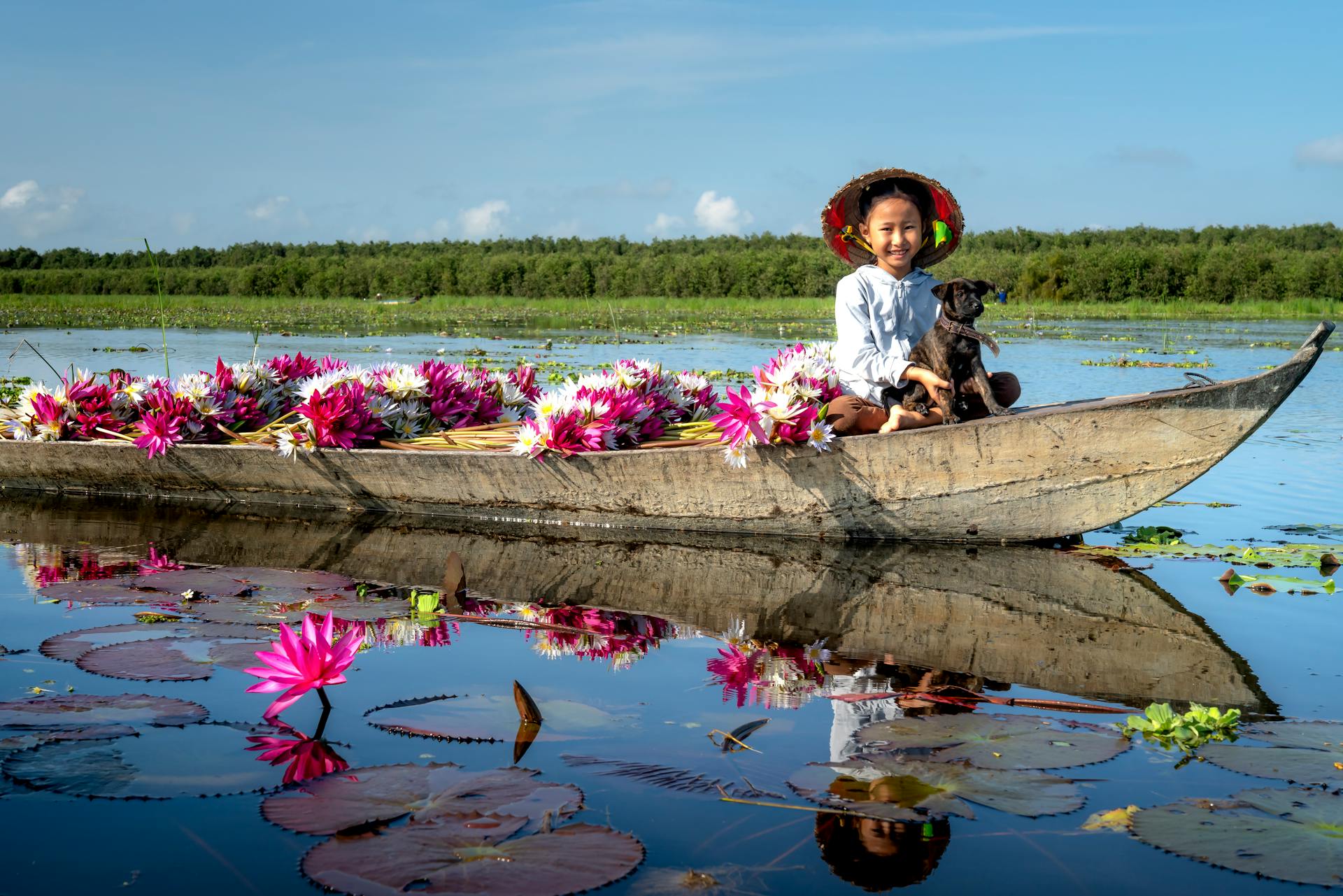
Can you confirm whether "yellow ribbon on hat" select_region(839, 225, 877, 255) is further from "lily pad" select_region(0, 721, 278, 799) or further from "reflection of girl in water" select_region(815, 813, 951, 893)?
"lily pad" select_region(0, 721, 278, 799)

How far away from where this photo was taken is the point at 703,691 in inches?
116

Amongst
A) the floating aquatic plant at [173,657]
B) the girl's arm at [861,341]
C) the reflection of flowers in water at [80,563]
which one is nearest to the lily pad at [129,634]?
the floating aquatic plant at [173,657]

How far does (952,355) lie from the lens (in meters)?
4.48

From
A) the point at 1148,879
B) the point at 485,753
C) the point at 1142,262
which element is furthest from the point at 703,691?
the point at 1142,262

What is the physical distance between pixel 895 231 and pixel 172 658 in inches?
122

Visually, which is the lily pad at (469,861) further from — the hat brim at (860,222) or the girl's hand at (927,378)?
the hat brim at (860,222)

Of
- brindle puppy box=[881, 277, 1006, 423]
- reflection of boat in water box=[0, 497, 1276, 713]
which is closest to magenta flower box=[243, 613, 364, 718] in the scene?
reflection of boat in water box=[0, 497, 1276, 713]

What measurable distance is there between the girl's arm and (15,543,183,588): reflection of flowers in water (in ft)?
9.11

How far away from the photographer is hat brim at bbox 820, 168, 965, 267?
4.70m

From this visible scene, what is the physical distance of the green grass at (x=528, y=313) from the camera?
25.7 meters

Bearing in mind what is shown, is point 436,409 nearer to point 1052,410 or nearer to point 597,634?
point 597,634

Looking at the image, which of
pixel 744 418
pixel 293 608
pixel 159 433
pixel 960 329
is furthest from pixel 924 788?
pixel 159 433

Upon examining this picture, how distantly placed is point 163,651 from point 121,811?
102 cm

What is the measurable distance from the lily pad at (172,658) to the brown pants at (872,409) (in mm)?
2477
